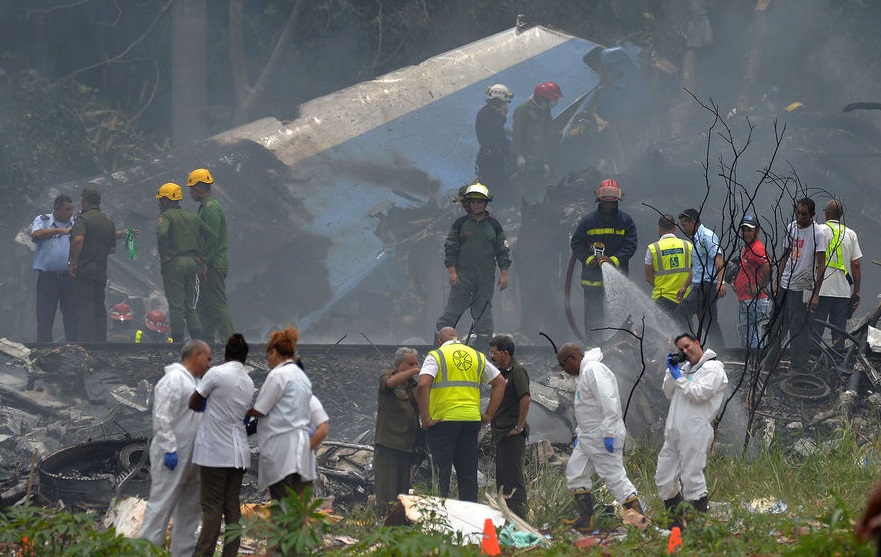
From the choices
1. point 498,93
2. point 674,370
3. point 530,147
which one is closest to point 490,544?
point 674,370

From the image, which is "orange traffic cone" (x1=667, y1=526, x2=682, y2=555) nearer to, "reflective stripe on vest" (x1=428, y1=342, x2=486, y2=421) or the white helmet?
"reflective stripe on vest" (x1=428, y1=342, x2=486, y2=421)

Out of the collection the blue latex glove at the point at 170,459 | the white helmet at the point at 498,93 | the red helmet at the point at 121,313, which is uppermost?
the white helmet at the point at 498,93

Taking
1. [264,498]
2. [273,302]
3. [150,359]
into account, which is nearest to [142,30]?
[273,302]

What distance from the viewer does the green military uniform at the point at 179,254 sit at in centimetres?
1209

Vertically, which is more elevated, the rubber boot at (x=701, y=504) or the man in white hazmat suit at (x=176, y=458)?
the man in white hazmat suit at (x=176, y=458)

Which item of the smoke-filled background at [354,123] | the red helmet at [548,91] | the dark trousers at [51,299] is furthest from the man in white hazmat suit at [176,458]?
the red helmet at [548,91]

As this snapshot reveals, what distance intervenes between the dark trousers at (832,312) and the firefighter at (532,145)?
7.04 meters

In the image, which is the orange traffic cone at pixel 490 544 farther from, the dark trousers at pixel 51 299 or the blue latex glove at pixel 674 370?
the dark trousers at pixel 51 299

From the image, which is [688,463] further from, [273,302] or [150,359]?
[273,302]

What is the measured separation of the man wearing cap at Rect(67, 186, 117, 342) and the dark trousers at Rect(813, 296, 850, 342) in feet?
24.0

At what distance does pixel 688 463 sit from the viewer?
7.53 meters

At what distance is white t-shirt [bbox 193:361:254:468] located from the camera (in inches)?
250

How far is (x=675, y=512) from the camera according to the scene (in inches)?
282

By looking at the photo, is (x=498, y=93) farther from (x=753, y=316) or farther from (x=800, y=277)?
(x=800, y=277)
